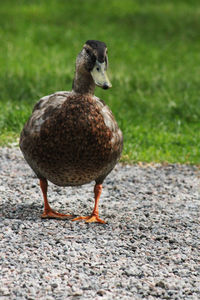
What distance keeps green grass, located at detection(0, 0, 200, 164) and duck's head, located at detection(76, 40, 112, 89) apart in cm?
302

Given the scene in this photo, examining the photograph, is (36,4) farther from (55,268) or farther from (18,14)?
(55,268)

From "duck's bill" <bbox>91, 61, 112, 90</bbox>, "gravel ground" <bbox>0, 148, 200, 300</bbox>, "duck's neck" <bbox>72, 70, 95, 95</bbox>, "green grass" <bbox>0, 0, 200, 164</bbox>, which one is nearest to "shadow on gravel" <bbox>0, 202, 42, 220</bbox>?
"gravel ground" <bbox>0, 148, 200, 300</bbox>

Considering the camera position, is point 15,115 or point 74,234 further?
point 15,115

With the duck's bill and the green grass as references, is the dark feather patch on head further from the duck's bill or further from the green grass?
the green grass

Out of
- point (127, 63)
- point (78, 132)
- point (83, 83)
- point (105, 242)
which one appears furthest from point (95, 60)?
point (127, 63)

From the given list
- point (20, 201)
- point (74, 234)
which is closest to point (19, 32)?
point (20, 201)

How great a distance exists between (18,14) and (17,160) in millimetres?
10932

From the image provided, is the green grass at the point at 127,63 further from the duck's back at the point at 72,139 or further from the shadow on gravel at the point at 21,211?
the duck's back at the point at 72,139

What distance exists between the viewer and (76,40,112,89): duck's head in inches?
170

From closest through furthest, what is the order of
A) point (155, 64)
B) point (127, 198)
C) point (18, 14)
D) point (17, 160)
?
point (127, 198) < point (17, 160) < point (155, 64) < point (18, 14)

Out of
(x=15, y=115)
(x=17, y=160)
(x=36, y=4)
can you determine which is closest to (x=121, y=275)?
(x=17, y=160)

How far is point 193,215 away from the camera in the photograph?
17.9ft

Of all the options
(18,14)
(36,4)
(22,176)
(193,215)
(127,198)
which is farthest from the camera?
(36,4)

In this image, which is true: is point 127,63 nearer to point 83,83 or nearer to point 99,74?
point 83,83
